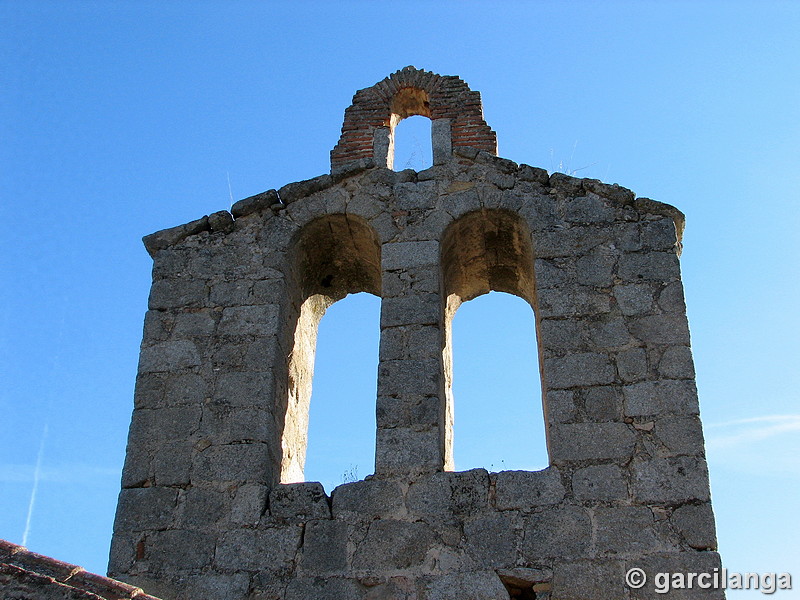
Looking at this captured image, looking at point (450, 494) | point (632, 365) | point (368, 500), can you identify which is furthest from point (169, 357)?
point (632, 365)

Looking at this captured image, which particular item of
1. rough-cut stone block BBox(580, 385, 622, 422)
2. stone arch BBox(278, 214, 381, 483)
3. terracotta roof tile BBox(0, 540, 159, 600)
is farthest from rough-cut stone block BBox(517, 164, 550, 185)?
terracotta roof tile BBox(0, 540, 159, 600)

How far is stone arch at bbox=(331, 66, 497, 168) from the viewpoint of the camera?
7.90m

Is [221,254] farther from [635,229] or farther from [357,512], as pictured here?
[635,229]

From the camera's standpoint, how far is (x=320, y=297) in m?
7.95

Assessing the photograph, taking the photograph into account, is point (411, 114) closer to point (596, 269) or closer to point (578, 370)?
point (596, 269)

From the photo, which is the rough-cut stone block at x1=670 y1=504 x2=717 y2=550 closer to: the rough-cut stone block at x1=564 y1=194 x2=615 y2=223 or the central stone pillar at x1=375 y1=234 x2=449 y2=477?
the central stone pillar at x1=375 y1=234 x2=449 y2=477

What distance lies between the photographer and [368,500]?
588cm

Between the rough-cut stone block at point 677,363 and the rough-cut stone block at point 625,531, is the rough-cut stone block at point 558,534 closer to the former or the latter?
the rough-cut stone block at point 625,531

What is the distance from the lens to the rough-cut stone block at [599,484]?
566cm

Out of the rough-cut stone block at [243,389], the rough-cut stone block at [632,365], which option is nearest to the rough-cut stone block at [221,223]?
the rough-cut stone block at [243,389]

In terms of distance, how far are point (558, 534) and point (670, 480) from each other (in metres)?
0.77

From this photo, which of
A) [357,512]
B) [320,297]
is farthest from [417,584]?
[320,297]

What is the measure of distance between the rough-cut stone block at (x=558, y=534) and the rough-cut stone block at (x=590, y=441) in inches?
14.2

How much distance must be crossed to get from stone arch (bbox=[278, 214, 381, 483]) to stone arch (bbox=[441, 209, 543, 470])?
632mm
